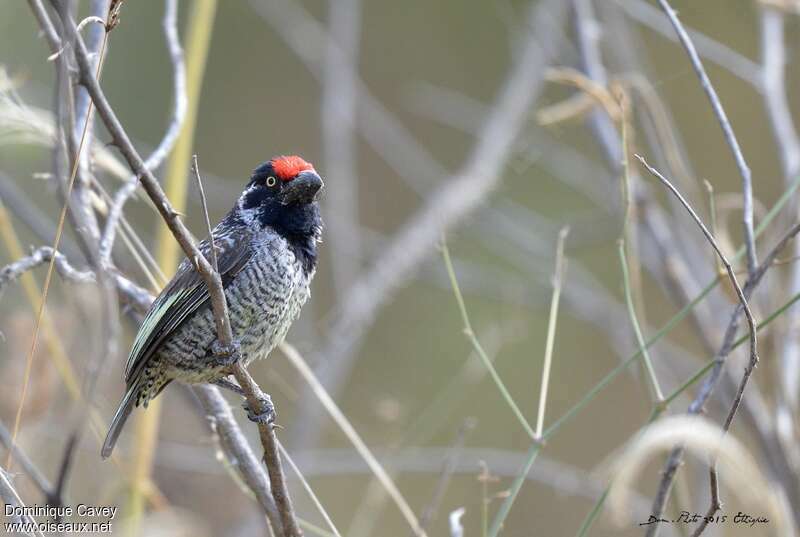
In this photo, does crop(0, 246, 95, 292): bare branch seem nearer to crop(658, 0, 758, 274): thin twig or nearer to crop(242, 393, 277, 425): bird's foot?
crop(242, 393, 277, 425): bird's foot

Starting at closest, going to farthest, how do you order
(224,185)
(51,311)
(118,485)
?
(118,485) < (51,311) < (224,185)

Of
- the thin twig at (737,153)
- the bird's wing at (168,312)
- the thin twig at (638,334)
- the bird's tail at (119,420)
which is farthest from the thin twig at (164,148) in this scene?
the thin twig at (737,153)

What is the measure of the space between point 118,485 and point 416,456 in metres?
2.74

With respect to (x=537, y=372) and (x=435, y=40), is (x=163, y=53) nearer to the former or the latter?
(x=435, y=40)

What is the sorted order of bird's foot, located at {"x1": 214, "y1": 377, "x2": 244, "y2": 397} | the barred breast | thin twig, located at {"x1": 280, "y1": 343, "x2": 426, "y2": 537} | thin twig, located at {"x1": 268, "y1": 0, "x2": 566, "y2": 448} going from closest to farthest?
thin twig, located at {"x1": 280, "y1": 343, "x2": 426, "y2": 537} < the barred breast < bird's foot, located at {"x1": 214, "y1": 377, "x2": 244, "y2": 397} < thin twig, located at {"x1": 268, "y1": 0, "x2": 566, "y2": 448}

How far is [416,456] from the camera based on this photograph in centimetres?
593

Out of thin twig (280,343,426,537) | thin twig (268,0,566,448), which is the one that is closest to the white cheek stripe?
thin twig (280,343,426,537)

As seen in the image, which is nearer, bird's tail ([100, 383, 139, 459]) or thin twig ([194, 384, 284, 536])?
thin twig ([194, 384, 284, 536])

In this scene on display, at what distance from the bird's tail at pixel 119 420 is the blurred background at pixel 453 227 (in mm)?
221

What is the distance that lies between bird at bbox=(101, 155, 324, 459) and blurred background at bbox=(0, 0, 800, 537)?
13.7 inches

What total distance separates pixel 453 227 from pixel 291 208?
254cm

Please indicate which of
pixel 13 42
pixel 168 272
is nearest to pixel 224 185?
pixel 13 42

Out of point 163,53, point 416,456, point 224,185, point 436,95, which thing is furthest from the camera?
point 163,53

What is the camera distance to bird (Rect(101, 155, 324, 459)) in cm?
332
